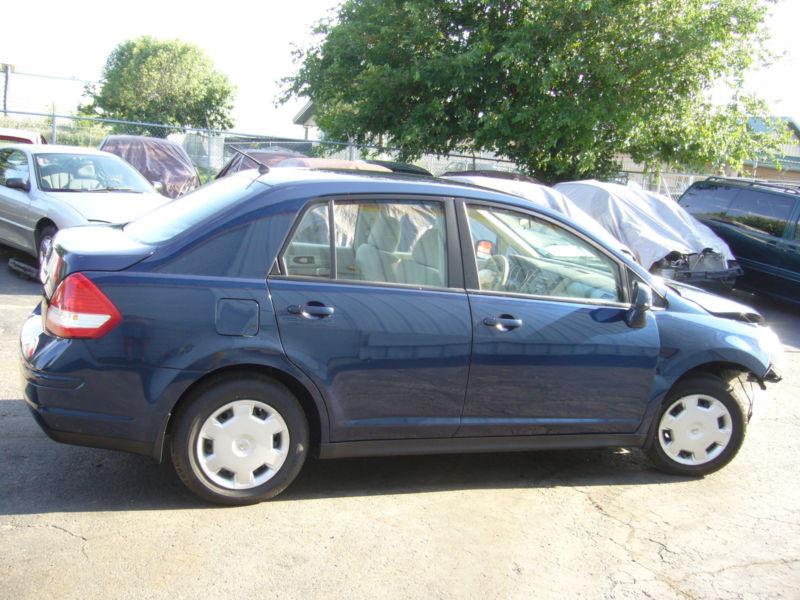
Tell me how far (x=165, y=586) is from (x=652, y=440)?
113 inches

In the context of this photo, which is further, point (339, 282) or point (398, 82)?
point (398, 82)

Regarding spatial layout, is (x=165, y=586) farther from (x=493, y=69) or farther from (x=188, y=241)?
(x=493, y=69)

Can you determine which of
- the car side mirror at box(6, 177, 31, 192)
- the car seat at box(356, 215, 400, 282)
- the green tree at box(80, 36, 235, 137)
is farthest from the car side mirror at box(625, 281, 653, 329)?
the green tree at box(80, 36, 235, 137)

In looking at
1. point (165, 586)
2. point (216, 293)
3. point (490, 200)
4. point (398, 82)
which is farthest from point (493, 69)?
point (165, 586)

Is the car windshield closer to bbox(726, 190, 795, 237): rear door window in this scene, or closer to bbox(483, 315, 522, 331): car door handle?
bbox(483, 315, 522, 331): car door handle

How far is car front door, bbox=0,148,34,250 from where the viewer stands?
9086 millimetres

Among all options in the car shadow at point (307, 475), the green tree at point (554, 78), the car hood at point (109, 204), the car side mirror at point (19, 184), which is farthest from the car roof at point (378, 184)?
the green tree at point (554, 78)

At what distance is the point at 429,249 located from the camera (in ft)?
13.8

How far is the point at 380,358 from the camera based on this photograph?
3.96 meters

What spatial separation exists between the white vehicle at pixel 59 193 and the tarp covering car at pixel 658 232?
5.62 meters

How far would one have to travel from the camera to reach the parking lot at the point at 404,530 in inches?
131

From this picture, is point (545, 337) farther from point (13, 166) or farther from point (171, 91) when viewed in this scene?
point (171, 91)

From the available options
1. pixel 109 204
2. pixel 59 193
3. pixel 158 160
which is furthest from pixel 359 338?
pixel 158 160

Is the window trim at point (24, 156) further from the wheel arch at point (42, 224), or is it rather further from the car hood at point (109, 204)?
the wheel arch at point (42, 224)
